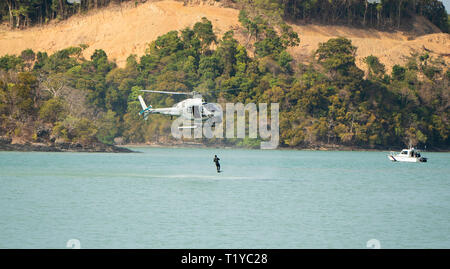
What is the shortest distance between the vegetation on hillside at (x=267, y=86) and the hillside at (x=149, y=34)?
5.71 m

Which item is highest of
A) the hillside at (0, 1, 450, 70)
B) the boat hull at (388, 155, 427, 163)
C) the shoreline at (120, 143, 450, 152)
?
the hillside at (0, 1, 450, 70)

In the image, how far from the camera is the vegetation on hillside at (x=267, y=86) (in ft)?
358

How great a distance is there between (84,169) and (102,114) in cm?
5925

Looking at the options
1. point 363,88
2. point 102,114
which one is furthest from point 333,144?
point 102,114

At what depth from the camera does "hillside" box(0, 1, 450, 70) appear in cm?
13838

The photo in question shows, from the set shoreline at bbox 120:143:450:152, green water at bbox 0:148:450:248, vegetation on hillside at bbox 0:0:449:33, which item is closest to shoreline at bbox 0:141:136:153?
green water at bbox 0:148:450:248

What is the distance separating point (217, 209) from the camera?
35000 mm

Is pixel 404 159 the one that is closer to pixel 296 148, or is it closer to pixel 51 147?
pixel 296 148

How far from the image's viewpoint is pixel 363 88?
374 feet

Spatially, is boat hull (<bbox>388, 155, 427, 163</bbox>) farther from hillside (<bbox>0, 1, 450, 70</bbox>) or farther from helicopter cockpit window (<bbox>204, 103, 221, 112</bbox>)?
hillside (<bbox>0, 1, 450, 70</bbox>)

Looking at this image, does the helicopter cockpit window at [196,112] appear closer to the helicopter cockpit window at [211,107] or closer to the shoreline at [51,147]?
the helicopter cockpit window at [211,107]

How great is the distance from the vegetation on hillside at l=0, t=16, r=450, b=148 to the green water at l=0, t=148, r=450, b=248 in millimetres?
46698

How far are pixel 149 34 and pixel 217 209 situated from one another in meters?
107

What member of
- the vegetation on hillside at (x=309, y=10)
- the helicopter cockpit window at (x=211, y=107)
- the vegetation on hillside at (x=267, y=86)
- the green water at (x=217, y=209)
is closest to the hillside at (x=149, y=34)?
the vegetation on hillside at (x=309, y=10)
